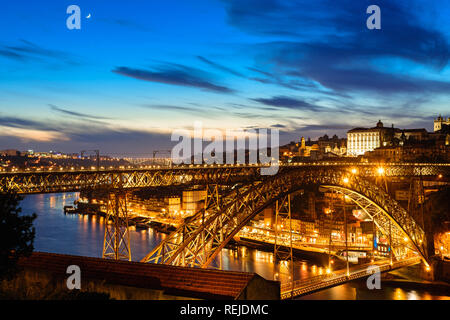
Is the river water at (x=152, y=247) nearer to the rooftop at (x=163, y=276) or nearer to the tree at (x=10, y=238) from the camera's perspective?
the rooftop at (x=163, y=276)

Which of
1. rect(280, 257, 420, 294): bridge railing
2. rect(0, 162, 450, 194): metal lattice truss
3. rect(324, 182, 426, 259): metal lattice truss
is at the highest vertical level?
rect(0, 162, 450, 194): metal lattice truss

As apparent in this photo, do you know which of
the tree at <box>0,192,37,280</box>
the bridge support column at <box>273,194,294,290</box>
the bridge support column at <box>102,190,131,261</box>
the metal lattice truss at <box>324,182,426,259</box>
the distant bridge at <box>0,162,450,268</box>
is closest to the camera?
the tree at <box>0,192,37,280</box>

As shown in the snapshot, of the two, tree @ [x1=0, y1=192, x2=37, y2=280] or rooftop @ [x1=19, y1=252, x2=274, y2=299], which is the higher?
tree @ [x1=0, y1=192, x2=37, y2=280]

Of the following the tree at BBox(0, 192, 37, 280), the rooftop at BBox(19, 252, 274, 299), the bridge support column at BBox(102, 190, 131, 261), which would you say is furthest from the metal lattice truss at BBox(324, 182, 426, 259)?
the tree at BBox(0, 192, 37, 280)

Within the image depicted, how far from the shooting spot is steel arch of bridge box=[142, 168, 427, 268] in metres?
16.1

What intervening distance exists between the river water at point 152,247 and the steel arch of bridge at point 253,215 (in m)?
3.70

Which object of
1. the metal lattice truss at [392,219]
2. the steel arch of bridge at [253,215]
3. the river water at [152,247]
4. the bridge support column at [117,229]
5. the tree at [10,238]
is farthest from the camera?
the river water at [152,247]

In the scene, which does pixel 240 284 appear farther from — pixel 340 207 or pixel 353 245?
pixel 340 207

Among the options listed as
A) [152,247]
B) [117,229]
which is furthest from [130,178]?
[152,247]

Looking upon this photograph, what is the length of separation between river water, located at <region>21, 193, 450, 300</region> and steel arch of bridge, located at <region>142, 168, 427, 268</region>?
146 inches

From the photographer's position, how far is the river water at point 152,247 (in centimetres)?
2720

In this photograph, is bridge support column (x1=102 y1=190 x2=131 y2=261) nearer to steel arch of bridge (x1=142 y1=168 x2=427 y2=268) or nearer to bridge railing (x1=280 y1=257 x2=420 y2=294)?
steel arch of bridge (x1=142 y1=168 x2=427 y2=268)

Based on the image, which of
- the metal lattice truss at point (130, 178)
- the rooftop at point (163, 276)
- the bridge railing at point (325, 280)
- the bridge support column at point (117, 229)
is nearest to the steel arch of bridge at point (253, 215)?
the metal lattice truss at point (130, 178)
